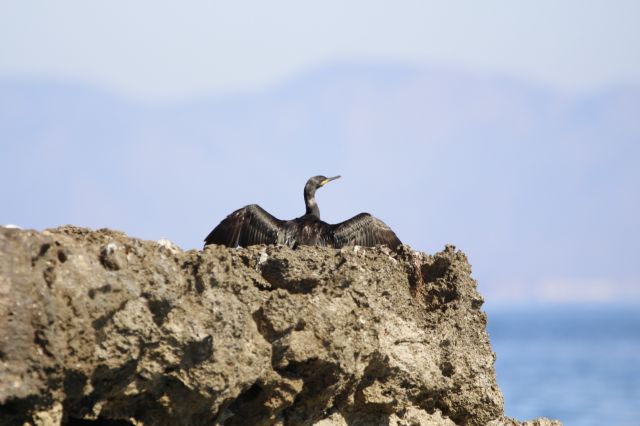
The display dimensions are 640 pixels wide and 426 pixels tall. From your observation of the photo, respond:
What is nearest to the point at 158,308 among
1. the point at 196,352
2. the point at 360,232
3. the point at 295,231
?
the point at 196,352

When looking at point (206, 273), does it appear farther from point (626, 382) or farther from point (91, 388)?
point (626, 382)

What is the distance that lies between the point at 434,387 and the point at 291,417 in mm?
1158

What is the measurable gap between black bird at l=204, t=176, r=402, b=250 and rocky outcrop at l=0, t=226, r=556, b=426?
10.2 feet

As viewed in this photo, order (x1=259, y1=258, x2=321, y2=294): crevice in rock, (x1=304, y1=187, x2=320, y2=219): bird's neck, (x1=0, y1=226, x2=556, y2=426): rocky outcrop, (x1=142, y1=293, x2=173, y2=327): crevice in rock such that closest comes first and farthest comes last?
1. (x1=0, y1=226, x2=556, y2=426): rocky outcrop
2. (x1=142, y1=293, x2=173, y2=327): crevice in rock
3. (x1=259, y1=258, x2=321, y2=294): crevice in rock
4. (x1=304, y1=187, x2=320, y2=219): bird's neck

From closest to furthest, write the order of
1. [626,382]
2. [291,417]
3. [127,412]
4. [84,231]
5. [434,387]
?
1. [127,412]
2. [84,231]
3. [291,417]
4. [434,387]
5. [626,382]

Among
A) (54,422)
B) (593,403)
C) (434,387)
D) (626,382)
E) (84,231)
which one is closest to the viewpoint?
(54,422)

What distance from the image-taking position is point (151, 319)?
6336 millimetres

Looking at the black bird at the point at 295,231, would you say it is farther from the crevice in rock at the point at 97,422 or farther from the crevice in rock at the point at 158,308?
the crevice in rock at the point at 158,308

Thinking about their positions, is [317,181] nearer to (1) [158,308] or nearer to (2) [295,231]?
(2) [295,231]

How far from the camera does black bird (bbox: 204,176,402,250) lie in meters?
12.0

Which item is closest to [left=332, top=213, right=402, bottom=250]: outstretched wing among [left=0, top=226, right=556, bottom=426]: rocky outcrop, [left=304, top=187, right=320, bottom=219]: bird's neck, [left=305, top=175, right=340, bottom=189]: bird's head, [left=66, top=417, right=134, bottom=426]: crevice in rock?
[left=304, top=187, right=320, bottom=219]: bird's neck

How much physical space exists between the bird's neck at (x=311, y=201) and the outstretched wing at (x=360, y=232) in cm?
202

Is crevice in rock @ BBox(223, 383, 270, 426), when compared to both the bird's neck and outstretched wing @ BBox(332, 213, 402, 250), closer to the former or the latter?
outstretched wing @ BBox(332, 213, 402, 250)

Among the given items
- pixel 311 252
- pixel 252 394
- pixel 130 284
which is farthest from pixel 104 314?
pixel 311 252
